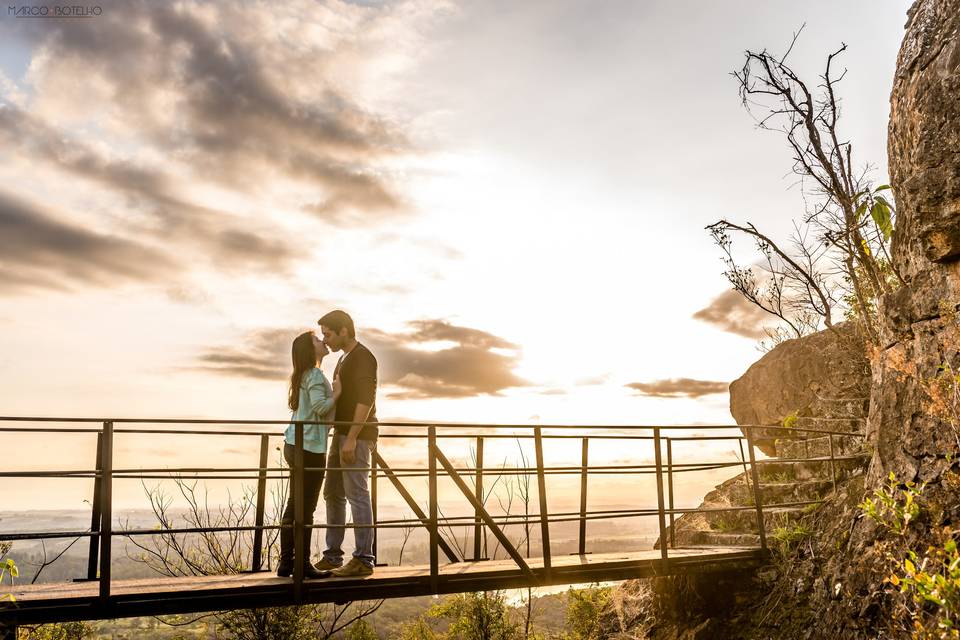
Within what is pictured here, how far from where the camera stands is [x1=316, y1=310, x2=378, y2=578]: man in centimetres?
589

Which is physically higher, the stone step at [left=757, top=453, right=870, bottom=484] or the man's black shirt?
the man's black shirt

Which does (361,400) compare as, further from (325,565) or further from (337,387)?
(325,565)

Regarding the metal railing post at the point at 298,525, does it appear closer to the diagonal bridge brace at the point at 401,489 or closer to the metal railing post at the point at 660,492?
the diagonal bridge brace at the point at 401,489

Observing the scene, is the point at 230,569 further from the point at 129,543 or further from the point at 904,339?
the point at 904,339

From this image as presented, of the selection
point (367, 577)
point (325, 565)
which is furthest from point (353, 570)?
point (325, 565)

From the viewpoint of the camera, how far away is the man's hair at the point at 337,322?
6023 millimetres

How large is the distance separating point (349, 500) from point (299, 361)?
4.08 feet

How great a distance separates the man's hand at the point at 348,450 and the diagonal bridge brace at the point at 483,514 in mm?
717

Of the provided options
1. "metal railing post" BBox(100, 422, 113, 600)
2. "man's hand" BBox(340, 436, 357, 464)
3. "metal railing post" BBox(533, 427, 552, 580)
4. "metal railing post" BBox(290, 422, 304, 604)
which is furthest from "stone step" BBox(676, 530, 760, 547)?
"metal railing post" BBox(100, 422, 113, 600)

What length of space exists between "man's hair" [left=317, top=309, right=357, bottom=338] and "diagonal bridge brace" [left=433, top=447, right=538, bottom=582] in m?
1.27

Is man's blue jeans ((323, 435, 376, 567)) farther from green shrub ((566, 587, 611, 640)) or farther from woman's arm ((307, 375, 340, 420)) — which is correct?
green shrub ((566, 587, 611, 640))

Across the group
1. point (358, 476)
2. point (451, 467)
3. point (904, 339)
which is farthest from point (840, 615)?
point (358, 476)

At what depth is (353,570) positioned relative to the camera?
5.98 metres

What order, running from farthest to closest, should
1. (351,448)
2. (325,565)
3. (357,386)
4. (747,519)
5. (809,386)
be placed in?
1. (809,386)
2. (747,519)
3. (325,565)
4. (357,386)
5. (351,448)
